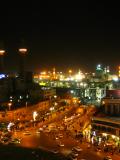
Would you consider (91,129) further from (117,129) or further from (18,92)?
(18,92)

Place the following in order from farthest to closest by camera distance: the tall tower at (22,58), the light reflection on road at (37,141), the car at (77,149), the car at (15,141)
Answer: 1. the tall tower at (22,58)
2. the car at (15,141)
3. the light reflection on road at (37,141)
4. the car at (77,149)

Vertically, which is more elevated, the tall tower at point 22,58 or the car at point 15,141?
the tall tower at point 22,58

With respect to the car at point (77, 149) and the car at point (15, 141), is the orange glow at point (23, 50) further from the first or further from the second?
the car at point (77, 149)

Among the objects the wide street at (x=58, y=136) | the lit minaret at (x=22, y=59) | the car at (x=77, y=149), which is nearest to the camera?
the wide street at (x=58, y=136)

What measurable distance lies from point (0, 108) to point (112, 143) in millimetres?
28371

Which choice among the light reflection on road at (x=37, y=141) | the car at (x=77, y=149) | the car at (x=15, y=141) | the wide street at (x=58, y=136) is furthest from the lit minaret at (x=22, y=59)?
the car at (x=77, y=149)

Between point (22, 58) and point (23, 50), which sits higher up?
point (23, 50)

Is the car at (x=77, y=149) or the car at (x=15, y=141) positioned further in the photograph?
the car at (x=15, y=141)

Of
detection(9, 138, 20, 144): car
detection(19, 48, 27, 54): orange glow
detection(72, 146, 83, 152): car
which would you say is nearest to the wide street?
detection(72, 146, 83, 152): car

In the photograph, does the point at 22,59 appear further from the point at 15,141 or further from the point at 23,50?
the point at 15,141

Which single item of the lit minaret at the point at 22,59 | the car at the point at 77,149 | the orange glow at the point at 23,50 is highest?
the orange glow at the point at 23,50

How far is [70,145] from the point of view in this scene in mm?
44969

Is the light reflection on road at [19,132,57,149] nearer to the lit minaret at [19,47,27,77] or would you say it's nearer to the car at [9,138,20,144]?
the car at [9,138,20,144]

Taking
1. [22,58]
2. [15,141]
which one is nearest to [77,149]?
[15,141]
